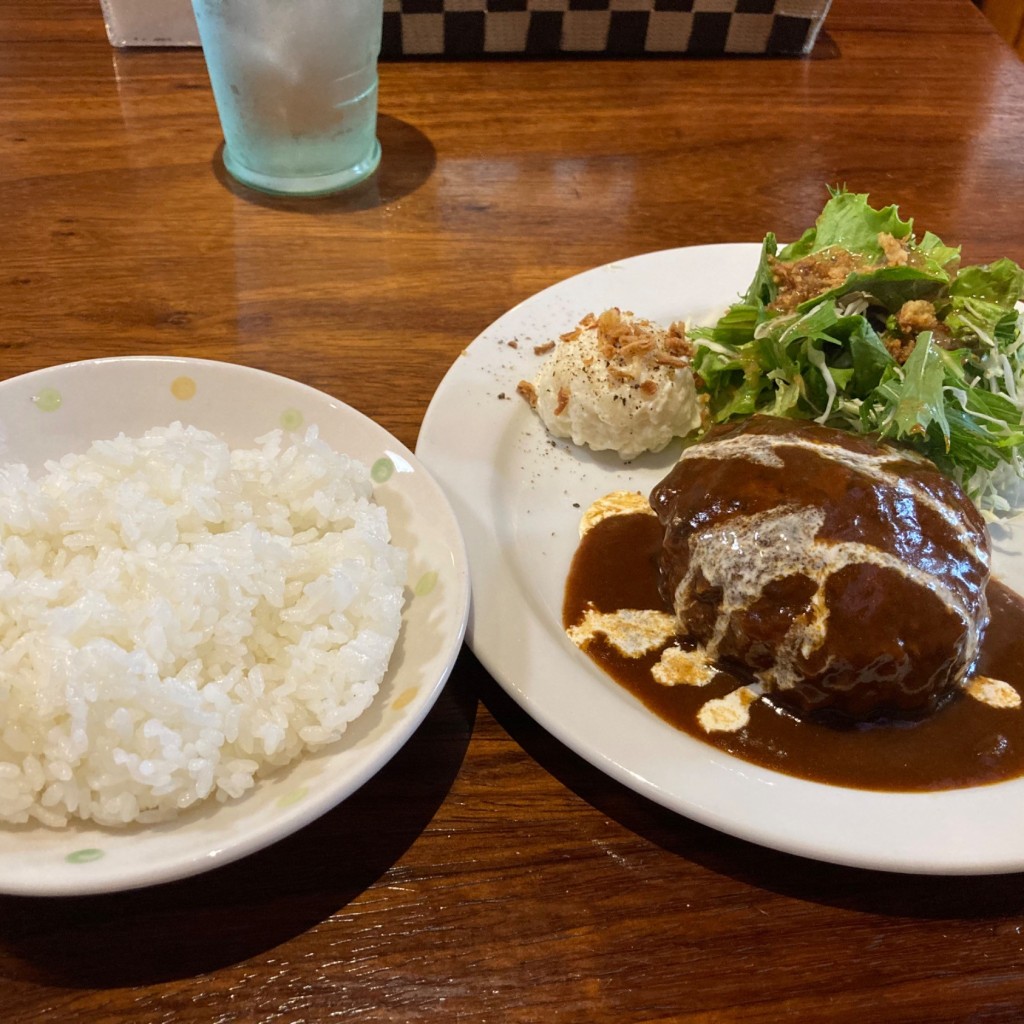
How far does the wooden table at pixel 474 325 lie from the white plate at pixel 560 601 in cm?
10

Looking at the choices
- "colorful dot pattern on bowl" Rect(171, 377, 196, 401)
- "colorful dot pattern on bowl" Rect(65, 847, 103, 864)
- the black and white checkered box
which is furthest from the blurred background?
"colorful dot pattern on bowl" Rect(65, 847, 103, 864)

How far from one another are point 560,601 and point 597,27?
2.81 meters

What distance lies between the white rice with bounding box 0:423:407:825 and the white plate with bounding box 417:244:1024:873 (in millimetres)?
287

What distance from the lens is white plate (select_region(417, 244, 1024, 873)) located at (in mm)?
1440

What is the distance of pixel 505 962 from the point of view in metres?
1.35

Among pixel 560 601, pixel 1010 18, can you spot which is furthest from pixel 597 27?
pixel 1010 18

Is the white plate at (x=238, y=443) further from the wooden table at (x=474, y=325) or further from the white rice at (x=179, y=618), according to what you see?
the wooden table at (x=474, y=325)

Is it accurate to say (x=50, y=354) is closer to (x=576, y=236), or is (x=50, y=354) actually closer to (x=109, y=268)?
(x=109, y=268)

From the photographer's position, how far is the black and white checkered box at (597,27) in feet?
11.6

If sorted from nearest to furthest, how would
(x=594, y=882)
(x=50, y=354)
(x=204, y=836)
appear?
(x=204, y=836) < (x=594, y=882) < (x=50, y=354)

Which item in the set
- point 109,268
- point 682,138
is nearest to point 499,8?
point 682,138

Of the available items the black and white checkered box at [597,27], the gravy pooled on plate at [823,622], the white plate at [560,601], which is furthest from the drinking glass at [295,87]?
the gravy pooled on plate at [823,622]

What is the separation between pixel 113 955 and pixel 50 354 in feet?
5.30

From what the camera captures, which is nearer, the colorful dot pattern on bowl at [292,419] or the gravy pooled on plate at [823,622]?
the gravy pooled on plate at [823,622]
